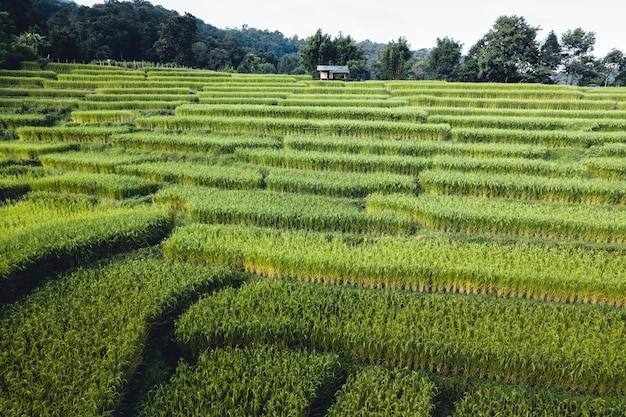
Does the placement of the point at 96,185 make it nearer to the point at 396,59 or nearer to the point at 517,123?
the point at 517,123

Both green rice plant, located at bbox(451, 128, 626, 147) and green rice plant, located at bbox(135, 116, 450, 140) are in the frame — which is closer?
green rice plant, located at bbox(451, 128, 626, 147)

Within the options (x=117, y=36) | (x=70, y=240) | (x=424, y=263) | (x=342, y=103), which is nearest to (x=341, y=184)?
(x=424, y=263)

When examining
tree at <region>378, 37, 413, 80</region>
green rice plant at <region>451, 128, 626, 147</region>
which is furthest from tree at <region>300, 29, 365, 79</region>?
green rice plant at <region>451, 128, 626, 147</region>

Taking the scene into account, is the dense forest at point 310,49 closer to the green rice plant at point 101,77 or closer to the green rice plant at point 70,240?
the green rice plant at point 101,77

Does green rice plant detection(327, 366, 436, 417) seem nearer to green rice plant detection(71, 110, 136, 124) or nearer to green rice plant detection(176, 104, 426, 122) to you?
green rice plant detection(176, 104, 426, 122)

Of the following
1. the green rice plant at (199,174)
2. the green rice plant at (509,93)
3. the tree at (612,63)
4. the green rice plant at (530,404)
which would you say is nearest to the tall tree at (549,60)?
the tree at (612,63)

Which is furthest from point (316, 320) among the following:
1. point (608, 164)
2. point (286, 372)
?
point (608, 164)
